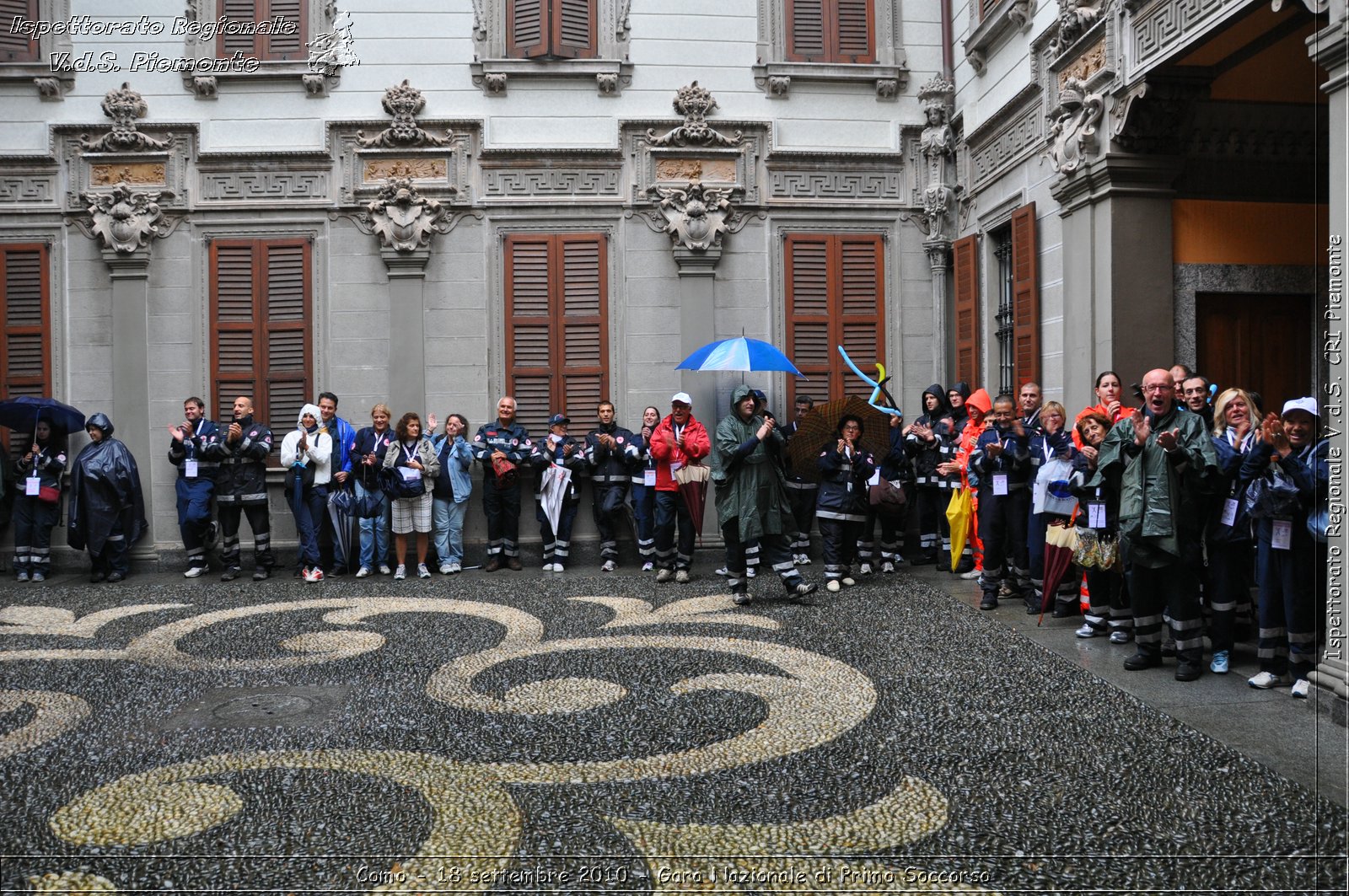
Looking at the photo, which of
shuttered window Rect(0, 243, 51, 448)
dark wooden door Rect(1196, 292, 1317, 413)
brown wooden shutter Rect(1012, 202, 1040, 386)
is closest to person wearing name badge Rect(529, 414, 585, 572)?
brown wooden shutter Rect(1012, 202, 1040, 386)

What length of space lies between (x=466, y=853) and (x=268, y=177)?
9846 millimetres

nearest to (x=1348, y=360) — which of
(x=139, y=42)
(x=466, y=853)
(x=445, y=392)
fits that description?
(x=466, y=853)

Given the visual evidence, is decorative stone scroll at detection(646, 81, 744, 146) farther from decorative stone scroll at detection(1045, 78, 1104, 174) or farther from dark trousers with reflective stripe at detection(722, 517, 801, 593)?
dark trousers with reflective stripe at detection(722, 517, 801, 593)

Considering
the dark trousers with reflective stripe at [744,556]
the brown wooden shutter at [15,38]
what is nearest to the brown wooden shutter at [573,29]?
the brown wooden shutter at [15,38]

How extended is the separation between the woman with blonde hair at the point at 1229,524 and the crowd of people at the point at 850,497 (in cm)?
2

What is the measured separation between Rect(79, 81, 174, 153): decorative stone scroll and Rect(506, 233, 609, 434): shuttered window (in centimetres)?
420

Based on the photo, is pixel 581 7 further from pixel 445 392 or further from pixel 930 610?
pixel 930 610

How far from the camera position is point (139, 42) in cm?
1161

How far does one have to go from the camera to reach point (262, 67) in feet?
38.1

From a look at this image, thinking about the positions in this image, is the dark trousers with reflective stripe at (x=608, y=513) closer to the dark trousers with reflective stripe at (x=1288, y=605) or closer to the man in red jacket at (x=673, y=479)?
the man in red jacket at (x=673, y=479)

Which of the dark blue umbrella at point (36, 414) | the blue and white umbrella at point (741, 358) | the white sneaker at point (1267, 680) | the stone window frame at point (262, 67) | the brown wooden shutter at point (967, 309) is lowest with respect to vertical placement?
the white sneaker at point (1267, 680)

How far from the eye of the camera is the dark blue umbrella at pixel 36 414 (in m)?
11.0

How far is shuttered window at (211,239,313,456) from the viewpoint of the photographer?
38.3ft

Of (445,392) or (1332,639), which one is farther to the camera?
(445,392)
